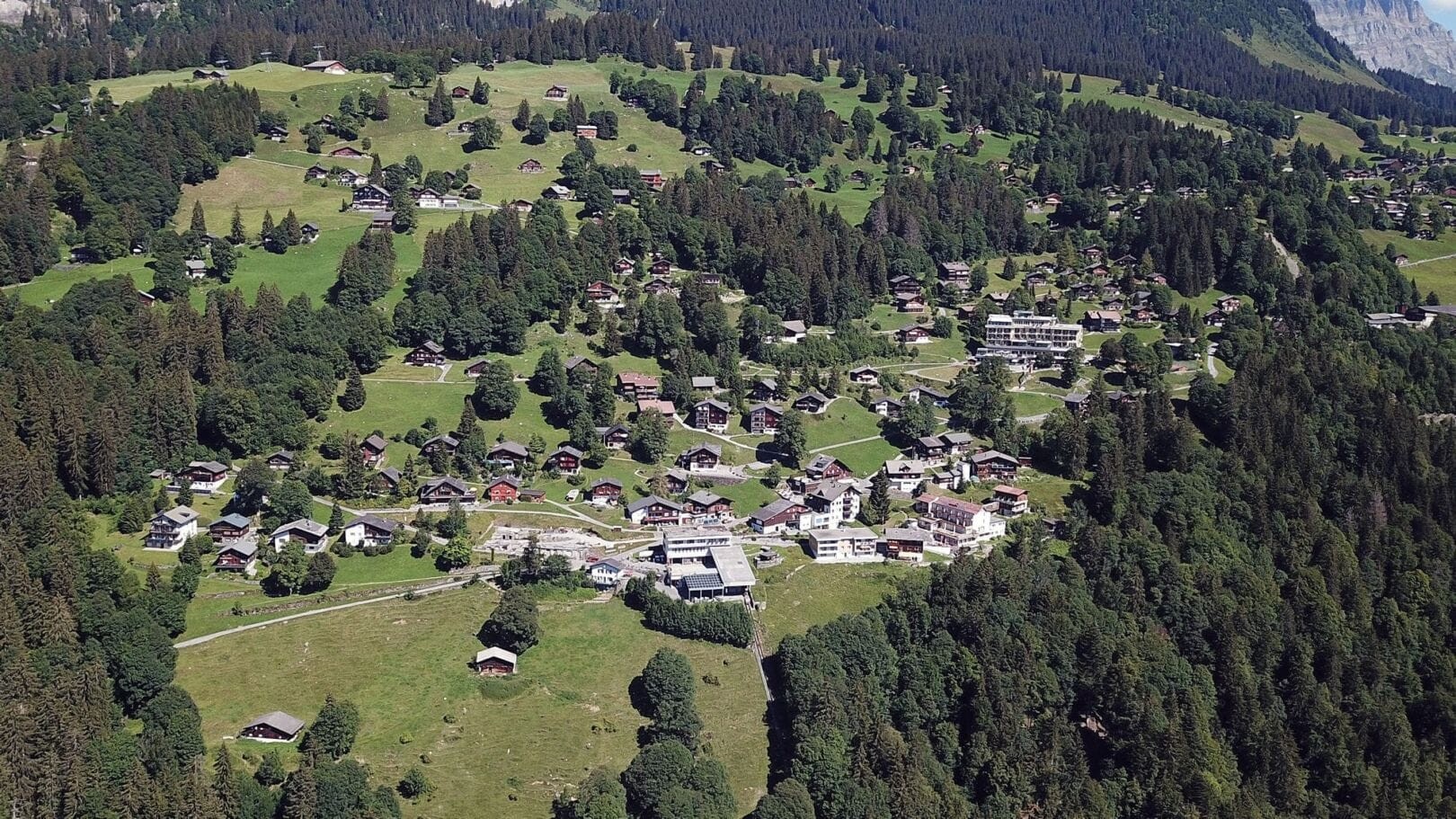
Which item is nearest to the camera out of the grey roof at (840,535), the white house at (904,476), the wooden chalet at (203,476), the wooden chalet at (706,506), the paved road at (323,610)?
the paved road at (323,610)

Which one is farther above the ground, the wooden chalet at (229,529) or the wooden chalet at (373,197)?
the wooden chalet at (373,197)

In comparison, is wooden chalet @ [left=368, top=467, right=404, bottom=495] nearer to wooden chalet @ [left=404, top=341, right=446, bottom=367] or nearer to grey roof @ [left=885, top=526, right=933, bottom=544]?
wooden chalet @ [left=404, top=341, right=446, bottom=367]

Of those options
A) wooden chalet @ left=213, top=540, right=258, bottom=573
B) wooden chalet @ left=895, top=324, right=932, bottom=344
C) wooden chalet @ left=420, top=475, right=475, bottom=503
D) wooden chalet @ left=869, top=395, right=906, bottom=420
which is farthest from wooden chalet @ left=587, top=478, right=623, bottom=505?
wooden chalet @ left=895, top=324, right=932, bottom=344

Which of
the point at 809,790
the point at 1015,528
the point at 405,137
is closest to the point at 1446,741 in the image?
the point at 1015,528

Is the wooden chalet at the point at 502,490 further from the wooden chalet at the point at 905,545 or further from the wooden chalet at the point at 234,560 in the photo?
the wooden chalet at the point at 905,545

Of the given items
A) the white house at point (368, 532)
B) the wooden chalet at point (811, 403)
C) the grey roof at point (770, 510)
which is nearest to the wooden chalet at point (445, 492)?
the white house at point (368, 532)

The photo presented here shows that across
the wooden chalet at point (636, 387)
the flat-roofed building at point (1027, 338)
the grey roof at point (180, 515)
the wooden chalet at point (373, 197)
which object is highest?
the wooden chalet at point (373, 197)

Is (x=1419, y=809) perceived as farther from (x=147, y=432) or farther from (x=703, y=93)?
(x=703, y=93)
